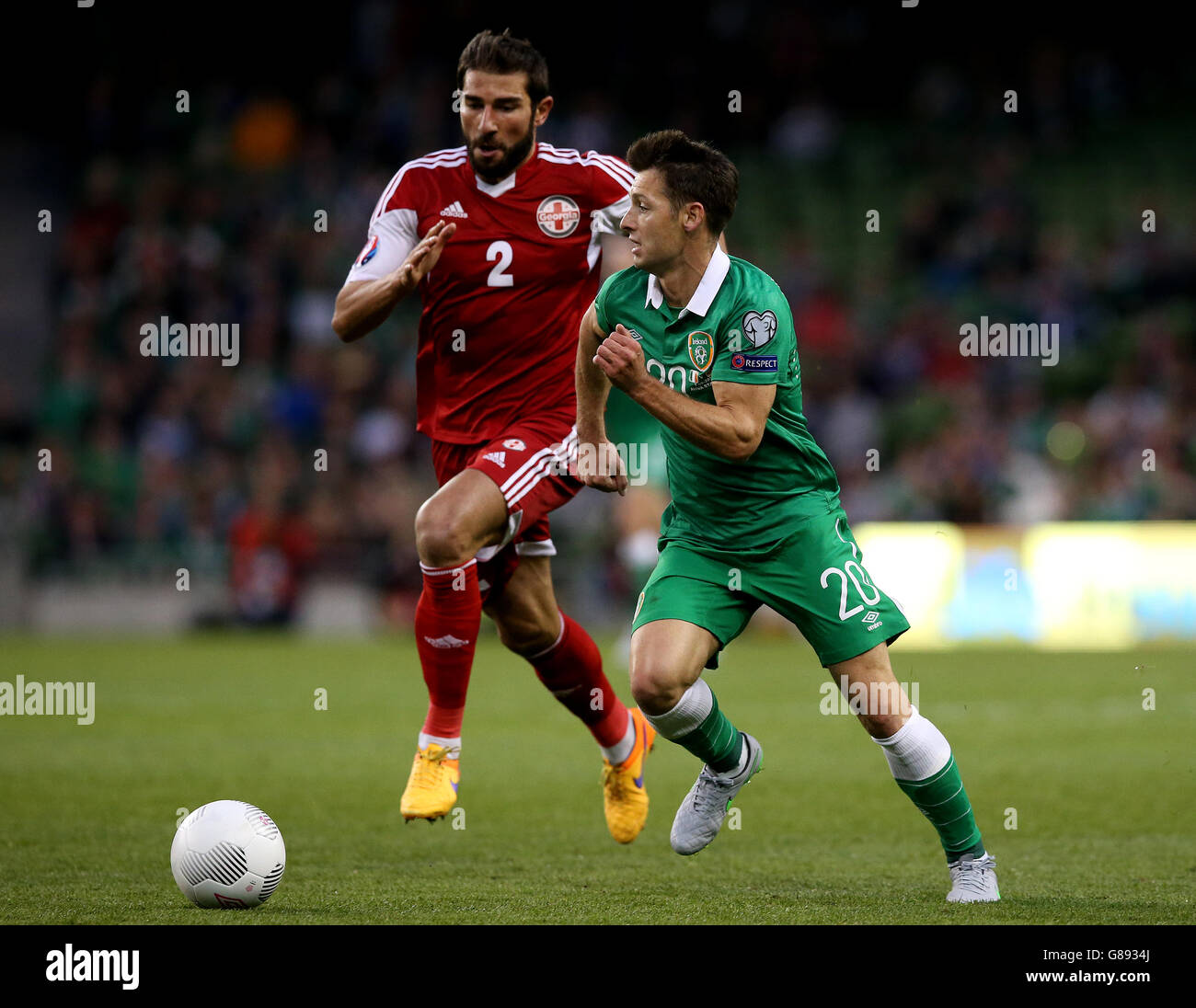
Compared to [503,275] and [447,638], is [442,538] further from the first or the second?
[503,275]

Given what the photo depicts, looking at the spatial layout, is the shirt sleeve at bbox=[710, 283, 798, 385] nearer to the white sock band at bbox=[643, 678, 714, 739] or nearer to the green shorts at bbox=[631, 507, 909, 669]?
the green shorts at bbox=[631, 507, 909, 669]

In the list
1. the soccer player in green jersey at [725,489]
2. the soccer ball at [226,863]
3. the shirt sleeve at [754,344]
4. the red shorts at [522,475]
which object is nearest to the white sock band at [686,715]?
the soccer player in green jersey at [725,489]

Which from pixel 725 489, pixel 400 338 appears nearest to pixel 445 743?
pixel 725 489

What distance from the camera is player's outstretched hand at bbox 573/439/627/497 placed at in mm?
5594

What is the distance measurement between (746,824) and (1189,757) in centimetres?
294

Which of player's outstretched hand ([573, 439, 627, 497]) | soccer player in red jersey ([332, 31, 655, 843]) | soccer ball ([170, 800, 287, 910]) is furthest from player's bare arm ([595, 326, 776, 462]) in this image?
soccer ball ([170, 800, 287, 910])

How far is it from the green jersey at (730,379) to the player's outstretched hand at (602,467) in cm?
19

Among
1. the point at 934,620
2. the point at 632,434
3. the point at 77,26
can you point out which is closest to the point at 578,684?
the point at 632,434

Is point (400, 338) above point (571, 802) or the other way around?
above

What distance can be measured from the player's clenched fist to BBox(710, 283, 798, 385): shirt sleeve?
32cm

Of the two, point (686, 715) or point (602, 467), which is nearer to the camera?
point (686, 715)

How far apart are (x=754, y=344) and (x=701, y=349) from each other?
0.19 metres

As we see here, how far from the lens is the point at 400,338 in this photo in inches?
773

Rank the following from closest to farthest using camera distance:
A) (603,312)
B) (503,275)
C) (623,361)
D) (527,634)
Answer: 1. (623,361)
2. (603,312)
3. (503,275)
4. (527,634)
